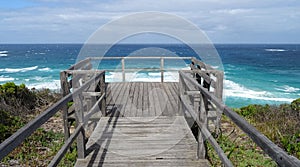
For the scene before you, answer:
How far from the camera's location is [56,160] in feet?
9.33

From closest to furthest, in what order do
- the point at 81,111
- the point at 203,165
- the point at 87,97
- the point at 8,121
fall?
1. the point at 203,165
2. the point at 81,111
3. the point at 87,97
4. the point at 8,121

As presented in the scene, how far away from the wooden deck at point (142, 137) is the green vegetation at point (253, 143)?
0.88 metres

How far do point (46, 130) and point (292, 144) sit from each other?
5.65 meters

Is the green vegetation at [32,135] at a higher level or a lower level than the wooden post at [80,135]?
lower

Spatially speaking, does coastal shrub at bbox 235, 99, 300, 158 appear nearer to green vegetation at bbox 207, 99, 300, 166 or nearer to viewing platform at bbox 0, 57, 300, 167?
green vegetation at bbox 207, 99, 300, 166

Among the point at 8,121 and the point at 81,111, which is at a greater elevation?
the point at 81,111

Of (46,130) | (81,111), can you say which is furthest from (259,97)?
(81,111)

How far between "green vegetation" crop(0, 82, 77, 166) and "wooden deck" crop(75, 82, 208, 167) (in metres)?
0.79

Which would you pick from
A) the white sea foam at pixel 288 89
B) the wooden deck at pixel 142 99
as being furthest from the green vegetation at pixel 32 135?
the white sea foam at pixel 288 89

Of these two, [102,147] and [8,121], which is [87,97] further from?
[8,121]

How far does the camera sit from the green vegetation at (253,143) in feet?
17.7

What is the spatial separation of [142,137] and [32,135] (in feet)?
9.27

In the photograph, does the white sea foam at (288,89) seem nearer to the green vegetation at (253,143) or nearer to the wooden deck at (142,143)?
the green vegetation at (253,143)

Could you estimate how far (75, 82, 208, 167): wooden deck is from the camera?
4.03 metres
